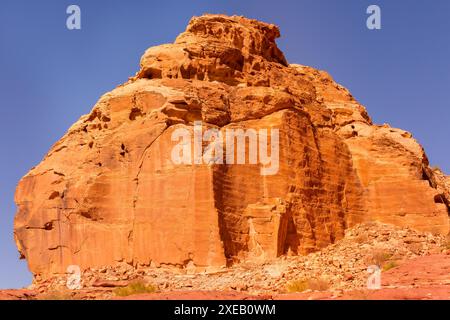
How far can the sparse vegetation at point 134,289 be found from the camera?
26575 millimetres

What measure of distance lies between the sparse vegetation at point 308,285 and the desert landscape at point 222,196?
8 centimetres

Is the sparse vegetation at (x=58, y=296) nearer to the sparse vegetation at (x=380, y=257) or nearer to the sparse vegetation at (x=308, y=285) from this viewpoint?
the sparse vegetation at (x=308, y=285)

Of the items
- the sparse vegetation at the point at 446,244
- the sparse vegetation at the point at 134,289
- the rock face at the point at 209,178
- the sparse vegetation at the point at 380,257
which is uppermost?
the rock face at the point at 209,178

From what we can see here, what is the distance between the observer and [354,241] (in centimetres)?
3494

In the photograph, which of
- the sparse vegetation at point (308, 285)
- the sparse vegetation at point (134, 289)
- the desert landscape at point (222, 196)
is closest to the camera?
the sparse vegetation at point (134, 289)

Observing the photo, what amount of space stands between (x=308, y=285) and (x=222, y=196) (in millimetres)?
6267

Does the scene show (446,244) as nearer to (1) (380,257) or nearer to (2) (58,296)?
(1) (380,257)

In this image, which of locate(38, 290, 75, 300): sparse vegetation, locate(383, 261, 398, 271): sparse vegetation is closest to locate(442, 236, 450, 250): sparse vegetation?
locate(383, 261, 398, 271): sparse vegetation

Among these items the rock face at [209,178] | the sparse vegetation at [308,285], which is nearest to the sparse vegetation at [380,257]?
the rock face at [209,178]

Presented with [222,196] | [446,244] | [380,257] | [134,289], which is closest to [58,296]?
[134,289]

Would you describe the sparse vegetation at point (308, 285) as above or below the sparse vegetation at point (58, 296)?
above

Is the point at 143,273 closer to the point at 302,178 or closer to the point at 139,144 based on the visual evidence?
the point at 139,144

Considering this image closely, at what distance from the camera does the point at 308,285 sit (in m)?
27.6
